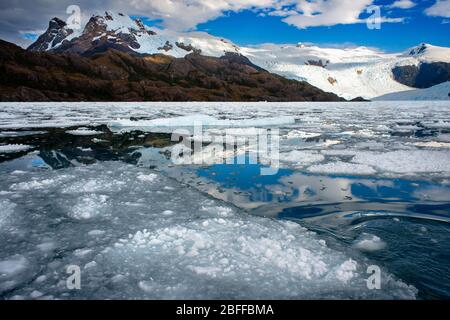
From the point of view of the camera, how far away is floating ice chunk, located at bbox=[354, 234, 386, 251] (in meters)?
4.21

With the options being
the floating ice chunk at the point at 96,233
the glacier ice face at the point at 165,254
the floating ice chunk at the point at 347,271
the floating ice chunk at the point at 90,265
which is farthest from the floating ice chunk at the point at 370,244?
the floating ice chunk at the point at 96,233

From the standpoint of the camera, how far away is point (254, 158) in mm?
10422

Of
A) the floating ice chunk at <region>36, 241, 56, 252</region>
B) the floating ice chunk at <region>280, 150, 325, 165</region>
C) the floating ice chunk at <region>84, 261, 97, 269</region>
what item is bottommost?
the floating ice chunk at <region>84, 261, 97, 269</region>

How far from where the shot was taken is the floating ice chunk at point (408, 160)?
849 centimetres

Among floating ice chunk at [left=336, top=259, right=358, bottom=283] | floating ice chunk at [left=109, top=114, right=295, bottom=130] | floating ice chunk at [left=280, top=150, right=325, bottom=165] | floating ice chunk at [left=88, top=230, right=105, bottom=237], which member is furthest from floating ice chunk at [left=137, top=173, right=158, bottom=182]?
floating ice chunk at [left=109, top=114, right=295, bottom=130]

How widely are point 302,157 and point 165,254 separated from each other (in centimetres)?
691

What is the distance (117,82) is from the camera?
127 metres

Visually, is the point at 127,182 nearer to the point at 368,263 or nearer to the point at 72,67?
the point at 368,263

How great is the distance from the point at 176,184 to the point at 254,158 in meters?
3.86

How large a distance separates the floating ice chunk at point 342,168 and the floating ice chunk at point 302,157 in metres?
0.66

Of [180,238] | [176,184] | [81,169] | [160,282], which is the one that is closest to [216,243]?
[180,238]

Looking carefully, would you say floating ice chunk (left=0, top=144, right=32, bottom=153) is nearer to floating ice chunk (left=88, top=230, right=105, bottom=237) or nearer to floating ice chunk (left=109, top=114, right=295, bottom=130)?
floating ice chunk (left=109, top=114, right=295, bottom=130)

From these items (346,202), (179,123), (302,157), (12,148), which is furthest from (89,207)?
(179,123)

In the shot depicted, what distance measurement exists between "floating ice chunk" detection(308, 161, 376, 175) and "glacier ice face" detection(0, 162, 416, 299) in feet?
11.9
